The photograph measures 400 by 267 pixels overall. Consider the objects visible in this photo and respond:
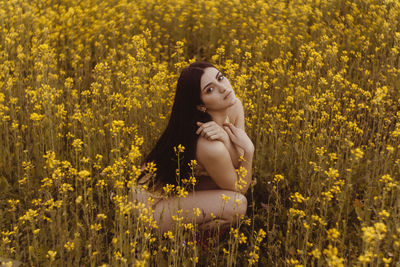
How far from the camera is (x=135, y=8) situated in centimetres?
Answer: 576

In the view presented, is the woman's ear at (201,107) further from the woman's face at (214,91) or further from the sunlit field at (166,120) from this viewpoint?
the sunlit field at (166,120)

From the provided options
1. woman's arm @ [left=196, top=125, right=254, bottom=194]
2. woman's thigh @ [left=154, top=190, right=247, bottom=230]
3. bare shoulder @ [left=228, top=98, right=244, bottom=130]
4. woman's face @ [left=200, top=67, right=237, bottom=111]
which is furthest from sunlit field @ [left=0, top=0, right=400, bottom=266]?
woman's face @ [left=200, top=67, right=237, bottom=111]

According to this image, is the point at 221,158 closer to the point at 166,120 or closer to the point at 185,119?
the point at 185,119

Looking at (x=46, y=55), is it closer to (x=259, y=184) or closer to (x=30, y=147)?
(x=30, y=147)

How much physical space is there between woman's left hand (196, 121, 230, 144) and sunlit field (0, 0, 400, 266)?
0.42 m

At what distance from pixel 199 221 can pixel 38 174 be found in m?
1.41

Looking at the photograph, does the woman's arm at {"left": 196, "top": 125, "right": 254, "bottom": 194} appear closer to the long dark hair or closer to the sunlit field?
the long dark hair

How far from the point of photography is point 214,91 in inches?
104

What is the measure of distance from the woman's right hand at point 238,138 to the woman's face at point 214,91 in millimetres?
144

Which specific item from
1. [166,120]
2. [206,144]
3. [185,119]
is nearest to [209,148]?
[206,144]

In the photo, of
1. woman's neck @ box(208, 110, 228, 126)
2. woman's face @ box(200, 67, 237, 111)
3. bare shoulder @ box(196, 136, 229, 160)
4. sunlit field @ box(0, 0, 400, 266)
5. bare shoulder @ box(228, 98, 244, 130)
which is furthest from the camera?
bare shoulder @ box(228, 98, 244, 130)

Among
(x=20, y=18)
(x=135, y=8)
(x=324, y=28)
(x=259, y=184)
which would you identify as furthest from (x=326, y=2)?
(x=20, y=18)

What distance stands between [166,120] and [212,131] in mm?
1333

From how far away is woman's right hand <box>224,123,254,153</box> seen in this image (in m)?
2.63
